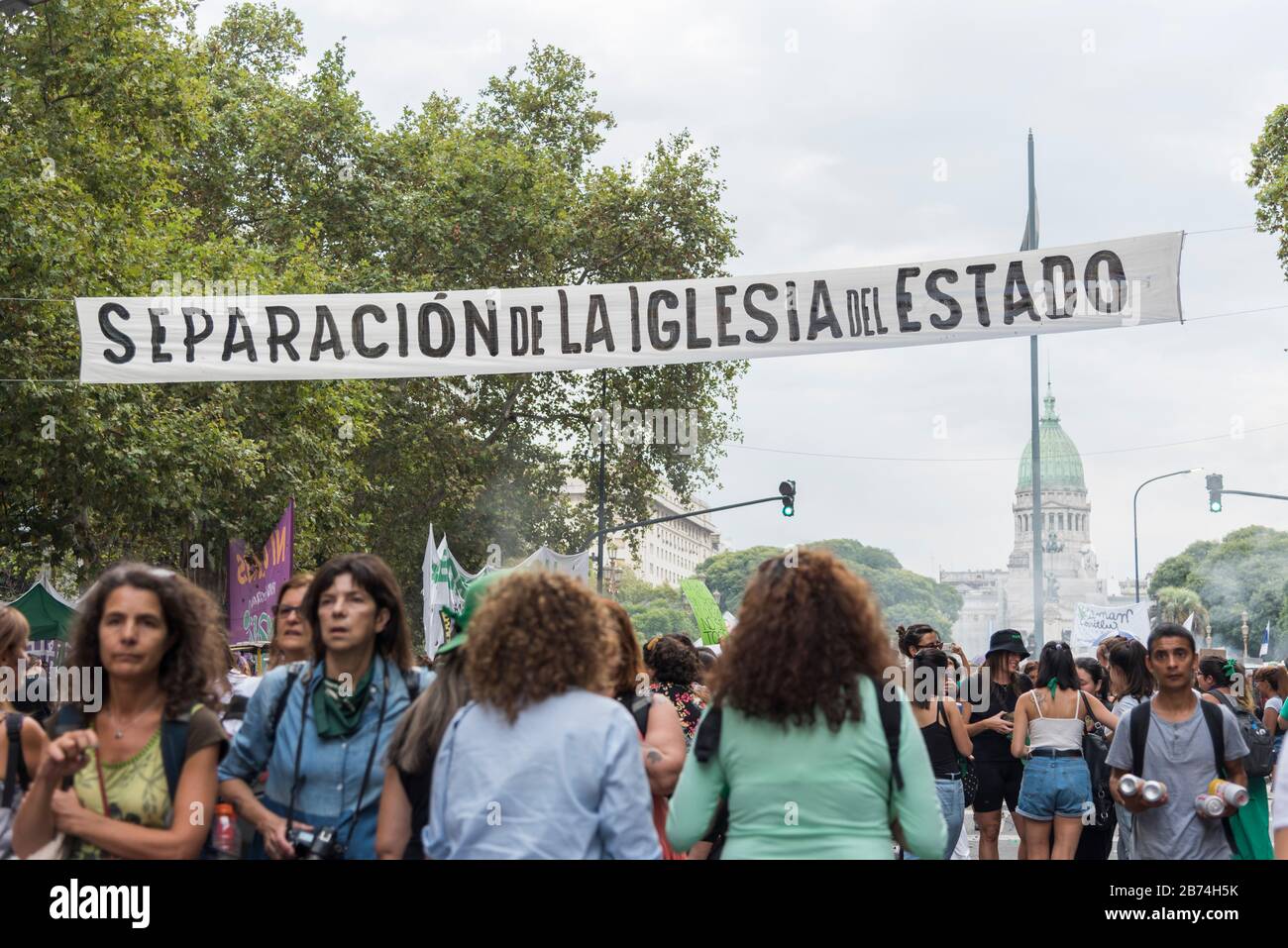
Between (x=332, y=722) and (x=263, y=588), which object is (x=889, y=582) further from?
(x=332, y=722)

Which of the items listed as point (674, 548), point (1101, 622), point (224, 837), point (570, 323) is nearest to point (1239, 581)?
point (674, 548)

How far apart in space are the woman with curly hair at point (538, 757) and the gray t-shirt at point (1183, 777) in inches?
129

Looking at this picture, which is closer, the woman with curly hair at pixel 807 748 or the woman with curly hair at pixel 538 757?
the woman with curly hair at pixel 538 757

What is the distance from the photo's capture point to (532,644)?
11.8 feet

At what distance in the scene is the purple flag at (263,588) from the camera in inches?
645

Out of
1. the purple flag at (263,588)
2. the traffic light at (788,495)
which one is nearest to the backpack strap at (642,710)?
the purple flag at (263,588)

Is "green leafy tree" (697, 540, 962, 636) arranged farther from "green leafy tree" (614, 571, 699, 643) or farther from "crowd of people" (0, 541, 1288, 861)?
"crowd of people" (0, 541, 1288, 861)

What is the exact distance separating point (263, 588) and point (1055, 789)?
10773 mm

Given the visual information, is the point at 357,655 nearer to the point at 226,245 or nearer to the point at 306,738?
the point at 306,738

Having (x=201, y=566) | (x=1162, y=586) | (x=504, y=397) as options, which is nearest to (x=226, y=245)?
(x=201, y=566)

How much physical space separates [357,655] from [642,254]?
1164 inches

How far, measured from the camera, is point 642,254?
33469mm

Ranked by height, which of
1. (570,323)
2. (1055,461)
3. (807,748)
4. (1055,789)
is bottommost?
(1055,789)

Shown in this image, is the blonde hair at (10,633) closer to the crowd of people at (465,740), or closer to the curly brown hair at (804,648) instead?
the crowd of people at (465,740)
